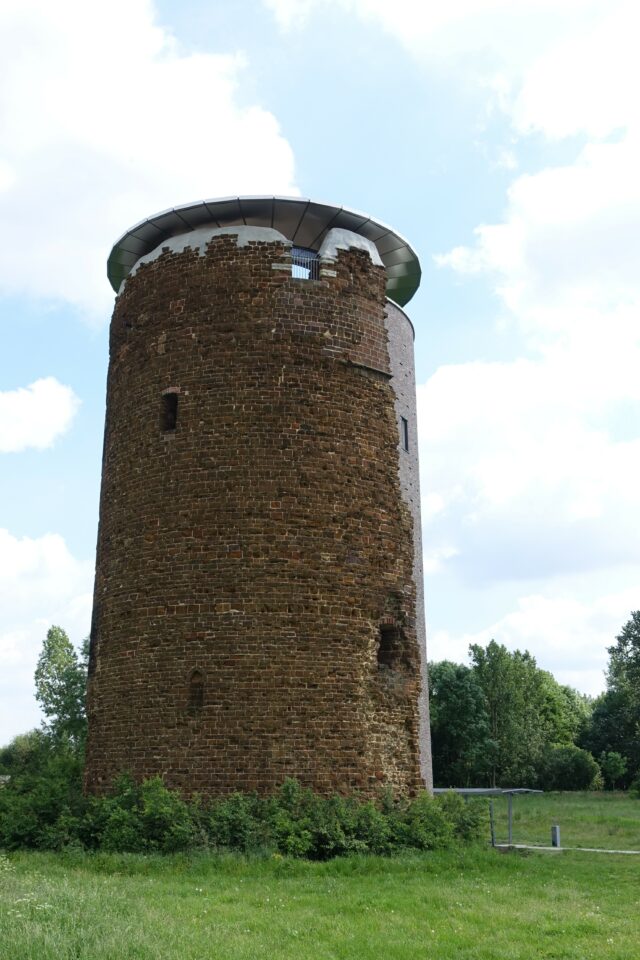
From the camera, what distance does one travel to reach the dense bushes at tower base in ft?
39.6

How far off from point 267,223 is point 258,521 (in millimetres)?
5364

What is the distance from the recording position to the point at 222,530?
45.4ft

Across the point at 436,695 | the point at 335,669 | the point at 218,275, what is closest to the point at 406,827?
the point at 335,669

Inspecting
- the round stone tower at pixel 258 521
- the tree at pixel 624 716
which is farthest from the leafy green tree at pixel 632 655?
the round stone tower at pixel 258 521

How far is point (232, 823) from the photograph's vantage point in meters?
12.2

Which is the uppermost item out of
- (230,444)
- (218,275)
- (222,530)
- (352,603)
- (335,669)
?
(218,275)

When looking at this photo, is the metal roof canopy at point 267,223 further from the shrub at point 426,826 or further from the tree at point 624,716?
the tree at point 624,716

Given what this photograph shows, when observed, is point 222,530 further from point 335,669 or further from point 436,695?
point 436,695

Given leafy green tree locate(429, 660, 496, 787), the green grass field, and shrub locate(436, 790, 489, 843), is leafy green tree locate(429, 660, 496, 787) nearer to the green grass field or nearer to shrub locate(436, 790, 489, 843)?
shrub locate(436, 790, 489, 843)

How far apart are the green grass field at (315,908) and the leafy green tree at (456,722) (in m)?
31.5

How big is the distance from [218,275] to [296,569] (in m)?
5.02

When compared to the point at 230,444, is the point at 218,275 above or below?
above

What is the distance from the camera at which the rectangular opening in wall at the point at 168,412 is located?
14883 mm

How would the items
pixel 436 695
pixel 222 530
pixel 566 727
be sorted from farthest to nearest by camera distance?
pixel 566 727 < pixel 436 695 < pixel 222 530
